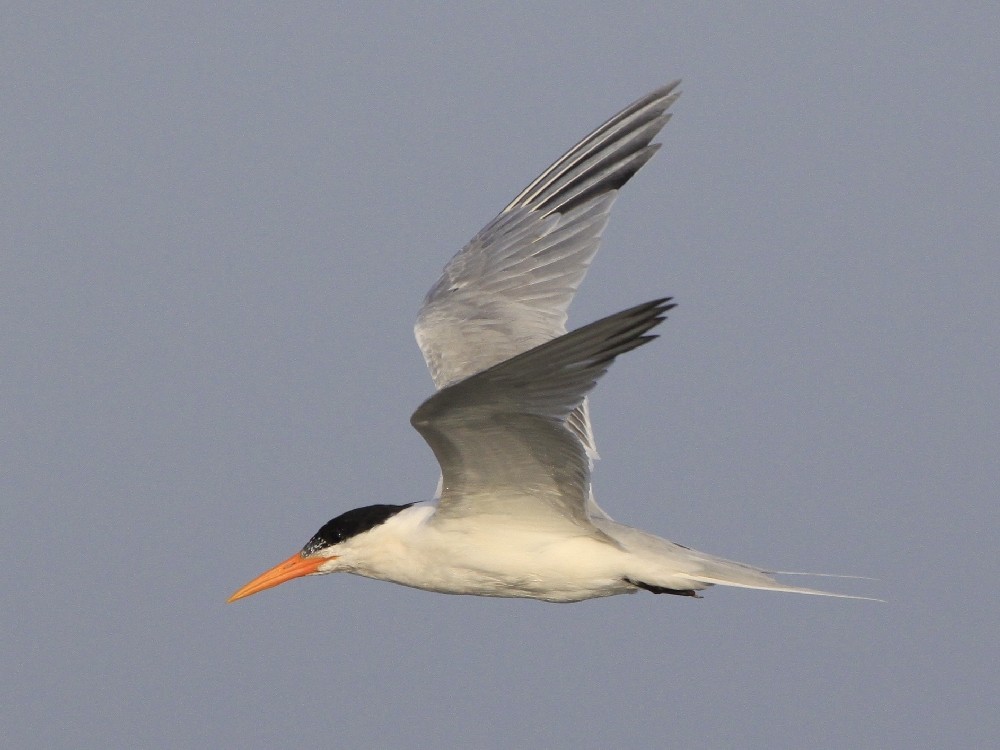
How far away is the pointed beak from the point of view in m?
7.10

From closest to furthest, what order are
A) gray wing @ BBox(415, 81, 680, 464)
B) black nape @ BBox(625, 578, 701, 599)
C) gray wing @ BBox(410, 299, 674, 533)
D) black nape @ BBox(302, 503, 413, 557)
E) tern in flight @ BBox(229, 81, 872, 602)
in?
gray wing @ BBox(410, 299, 674, 533) < tern in flight @ BBox(229, 81, 872, 602) < black nape @ BBox(625, 578, 701, 599) < black nape @ BBox(302, 503, 413, 557) < gray wing @ BBox(415, 81, 680, 464)

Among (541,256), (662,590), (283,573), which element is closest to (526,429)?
(662,590)

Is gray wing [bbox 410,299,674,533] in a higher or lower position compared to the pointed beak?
higher

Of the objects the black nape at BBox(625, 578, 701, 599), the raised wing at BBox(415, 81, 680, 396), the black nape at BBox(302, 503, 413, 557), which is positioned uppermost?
the raised wing at BBox(415, 81, 680, 396)

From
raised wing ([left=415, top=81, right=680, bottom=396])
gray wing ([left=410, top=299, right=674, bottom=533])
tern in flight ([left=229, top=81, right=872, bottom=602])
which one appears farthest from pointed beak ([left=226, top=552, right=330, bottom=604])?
raised wing ([left=415, top=81, right=680, bottom=396])

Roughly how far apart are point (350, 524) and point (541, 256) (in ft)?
7.84

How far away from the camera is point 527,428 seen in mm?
5672

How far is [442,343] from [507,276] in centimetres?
73

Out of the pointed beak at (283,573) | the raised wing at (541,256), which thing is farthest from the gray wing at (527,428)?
the raised wing at (541,256)

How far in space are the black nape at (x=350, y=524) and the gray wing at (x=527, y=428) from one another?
0.43 m

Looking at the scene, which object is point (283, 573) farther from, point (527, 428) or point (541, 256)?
point (541, 256)

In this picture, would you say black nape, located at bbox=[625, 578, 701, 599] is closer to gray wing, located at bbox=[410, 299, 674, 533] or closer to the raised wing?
gray wing, located at bbox=[410, 299, 674, 533]

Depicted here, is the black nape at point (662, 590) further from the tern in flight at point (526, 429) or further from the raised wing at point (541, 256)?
the raised wing at point (541, 256)

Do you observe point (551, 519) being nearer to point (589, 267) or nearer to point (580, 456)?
point (580, 456)
